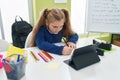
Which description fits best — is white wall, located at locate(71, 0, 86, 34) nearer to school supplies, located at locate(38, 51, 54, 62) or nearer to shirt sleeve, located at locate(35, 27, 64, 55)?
shirt sleeve, located at locate(35, 27, 64, 55)

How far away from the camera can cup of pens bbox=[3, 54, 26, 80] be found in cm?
84

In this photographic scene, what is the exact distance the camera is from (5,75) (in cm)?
92

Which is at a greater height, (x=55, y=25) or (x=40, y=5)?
(x=40, y=5)

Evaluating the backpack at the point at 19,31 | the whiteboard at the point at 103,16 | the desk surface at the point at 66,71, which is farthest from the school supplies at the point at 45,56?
the whiteboard at the point at 103,16

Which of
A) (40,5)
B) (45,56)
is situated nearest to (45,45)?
(45,56)

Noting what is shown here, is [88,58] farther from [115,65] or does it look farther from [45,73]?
[45,73]

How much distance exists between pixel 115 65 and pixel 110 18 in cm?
146

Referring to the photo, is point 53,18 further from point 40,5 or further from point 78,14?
point 78,14

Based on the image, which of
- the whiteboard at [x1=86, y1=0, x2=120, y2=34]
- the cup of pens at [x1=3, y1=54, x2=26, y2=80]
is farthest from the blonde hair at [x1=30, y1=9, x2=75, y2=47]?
the whiteboard at [x1=86, y1=0, x2=120, y2=34]

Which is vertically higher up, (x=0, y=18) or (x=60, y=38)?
(x=0, y=18)

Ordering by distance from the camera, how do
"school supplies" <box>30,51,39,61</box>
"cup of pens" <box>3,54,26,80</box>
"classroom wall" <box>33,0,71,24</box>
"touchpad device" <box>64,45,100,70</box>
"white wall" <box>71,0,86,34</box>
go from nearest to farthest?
"cup of pens" <box>3,54,26,80</box>, "touchpad device" <box>64,45,100,70</box>, "school supplies" <box>30,51,39,61</box>, "classroom wall" <box>33,0,71,24</box>, "white wall" <box>71,0,86,34</box>

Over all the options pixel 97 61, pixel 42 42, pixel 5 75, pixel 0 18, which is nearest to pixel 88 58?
pixel 97 61

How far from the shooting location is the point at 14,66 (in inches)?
32.9

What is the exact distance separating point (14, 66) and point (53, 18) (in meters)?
0.61
